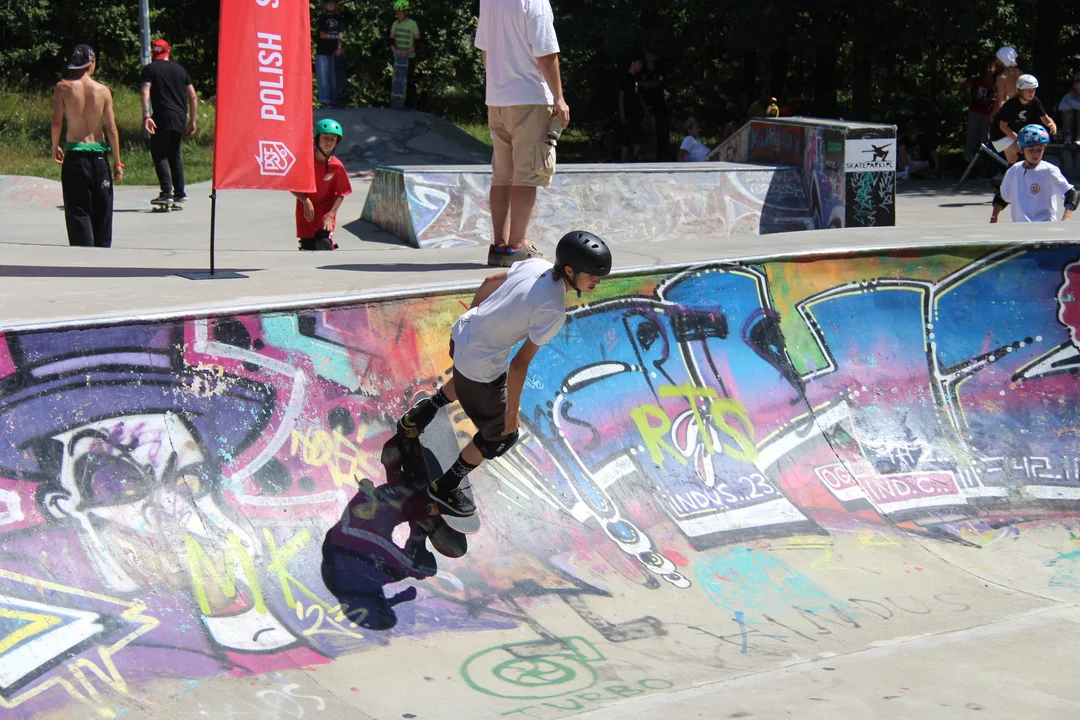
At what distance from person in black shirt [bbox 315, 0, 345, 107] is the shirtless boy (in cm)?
963

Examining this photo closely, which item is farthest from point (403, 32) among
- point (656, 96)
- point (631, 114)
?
point (656, 96)

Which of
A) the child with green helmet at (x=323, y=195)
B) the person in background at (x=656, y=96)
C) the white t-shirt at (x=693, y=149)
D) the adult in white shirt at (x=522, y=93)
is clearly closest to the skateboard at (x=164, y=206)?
the child with green helmet at (x=323, y=195)

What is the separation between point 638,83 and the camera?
1756 cm

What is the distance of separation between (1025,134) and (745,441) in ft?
14.0

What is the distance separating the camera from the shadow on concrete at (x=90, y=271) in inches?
257

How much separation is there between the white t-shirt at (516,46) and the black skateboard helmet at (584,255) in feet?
7.88

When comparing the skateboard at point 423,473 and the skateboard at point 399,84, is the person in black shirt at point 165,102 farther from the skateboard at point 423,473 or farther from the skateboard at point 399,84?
the skateboard at point 423,473

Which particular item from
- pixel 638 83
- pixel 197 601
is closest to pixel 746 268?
pixel 197 601

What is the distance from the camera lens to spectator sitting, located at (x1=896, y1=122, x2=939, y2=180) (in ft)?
57.7

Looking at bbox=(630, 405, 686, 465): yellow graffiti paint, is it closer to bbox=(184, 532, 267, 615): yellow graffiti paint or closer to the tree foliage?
bbox=(184, 532, 267, 615): yellow graffiti paint

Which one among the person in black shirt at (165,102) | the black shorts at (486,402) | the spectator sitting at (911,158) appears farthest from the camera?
the spectator sitting at (911,158)

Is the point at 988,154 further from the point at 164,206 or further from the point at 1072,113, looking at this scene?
the point at 164,206

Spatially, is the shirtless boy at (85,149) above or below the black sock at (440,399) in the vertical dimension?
above

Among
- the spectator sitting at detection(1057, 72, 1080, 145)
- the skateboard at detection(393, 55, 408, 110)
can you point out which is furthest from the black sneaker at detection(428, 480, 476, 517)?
the skateboard at detection(393, 55, 408, 110)
